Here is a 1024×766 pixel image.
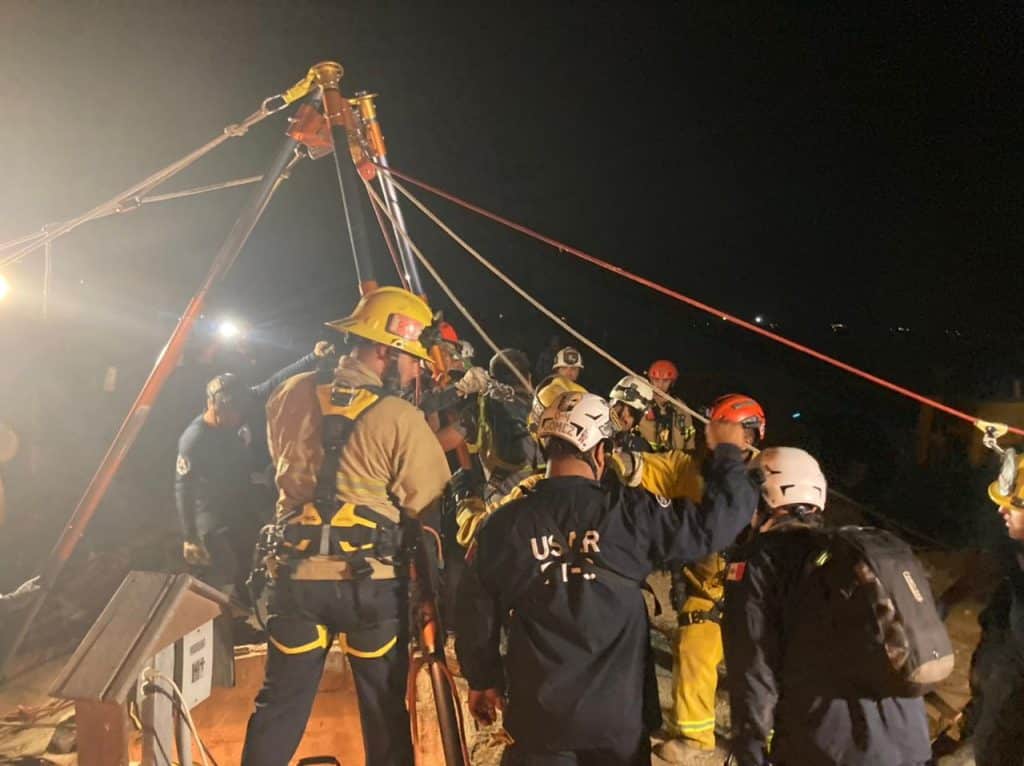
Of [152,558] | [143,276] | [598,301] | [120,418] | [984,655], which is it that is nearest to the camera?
[984,655]

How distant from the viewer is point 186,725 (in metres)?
3.00

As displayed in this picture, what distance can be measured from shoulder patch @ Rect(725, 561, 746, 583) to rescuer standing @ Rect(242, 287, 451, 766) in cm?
156

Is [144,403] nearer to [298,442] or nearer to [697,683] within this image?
[298,442]

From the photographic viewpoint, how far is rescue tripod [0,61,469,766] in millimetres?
3715

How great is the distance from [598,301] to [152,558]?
136 ft

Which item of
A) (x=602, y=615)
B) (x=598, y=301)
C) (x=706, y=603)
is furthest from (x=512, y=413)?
(x=598, y=301)

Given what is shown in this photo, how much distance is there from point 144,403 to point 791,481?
12.3 feet

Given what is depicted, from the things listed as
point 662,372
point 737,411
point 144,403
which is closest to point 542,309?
point 737,411

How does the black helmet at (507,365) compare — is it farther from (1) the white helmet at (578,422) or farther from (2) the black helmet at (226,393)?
(2) the black helmet at (226,393)

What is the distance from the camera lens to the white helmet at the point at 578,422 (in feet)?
9.63

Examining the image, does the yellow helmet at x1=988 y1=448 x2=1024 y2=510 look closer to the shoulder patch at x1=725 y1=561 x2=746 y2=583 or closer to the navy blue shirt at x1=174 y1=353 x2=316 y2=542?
the shoulder patch at x1=725 y1=561 x2=746 y2=583

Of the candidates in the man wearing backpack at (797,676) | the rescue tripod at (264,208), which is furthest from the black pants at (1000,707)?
the rescue tripod at (264,208)

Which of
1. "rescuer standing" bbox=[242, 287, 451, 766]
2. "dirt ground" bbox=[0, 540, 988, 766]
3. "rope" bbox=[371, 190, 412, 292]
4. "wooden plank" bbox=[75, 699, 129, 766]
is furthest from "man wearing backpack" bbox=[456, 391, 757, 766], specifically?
"rope" bbox=[371, 190, 412, 292]

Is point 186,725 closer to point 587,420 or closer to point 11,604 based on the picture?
point 587,420
